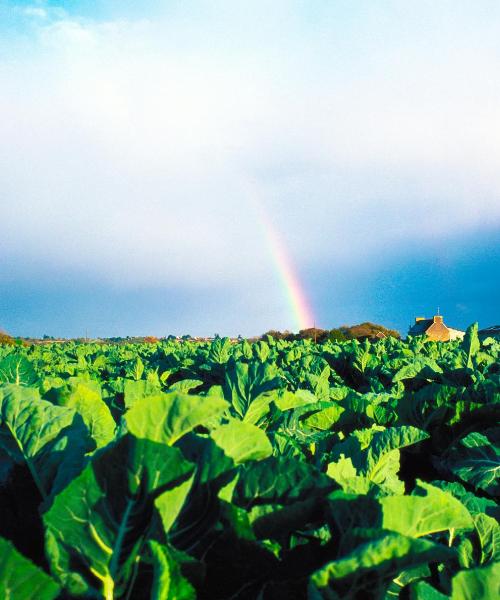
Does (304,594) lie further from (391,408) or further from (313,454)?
(391,408)

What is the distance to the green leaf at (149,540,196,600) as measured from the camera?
90 cm

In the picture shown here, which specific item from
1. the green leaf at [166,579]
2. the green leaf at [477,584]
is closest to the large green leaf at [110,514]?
the green leaf at [166,579]

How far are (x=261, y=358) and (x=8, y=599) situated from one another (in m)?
7.48

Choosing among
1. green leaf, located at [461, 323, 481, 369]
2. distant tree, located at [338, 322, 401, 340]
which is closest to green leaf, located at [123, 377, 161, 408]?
green leaf, located at [461, 323, 481, 369]

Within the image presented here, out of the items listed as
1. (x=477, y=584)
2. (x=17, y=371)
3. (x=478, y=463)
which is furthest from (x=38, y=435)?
(x=478, y=463)

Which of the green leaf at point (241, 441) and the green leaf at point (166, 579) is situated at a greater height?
the green leaf at point (241, 441)

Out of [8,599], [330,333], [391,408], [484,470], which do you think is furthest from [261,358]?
[330,333]

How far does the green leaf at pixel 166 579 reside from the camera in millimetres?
905

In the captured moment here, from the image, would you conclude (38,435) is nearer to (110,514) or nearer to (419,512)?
(110,514)

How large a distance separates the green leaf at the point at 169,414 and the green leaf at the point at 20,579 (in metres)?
0.29

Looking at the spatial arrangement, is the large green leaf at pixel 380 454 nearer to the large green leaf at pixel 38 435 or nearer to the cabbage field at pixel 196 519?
the cabbage field at pixel 196 519

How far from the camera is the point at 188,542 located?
3.56ft

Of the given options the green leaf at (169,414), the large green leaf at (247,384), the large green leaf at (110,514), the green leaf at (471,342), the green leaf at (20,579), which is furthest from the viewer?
the green leaf at (471,342)

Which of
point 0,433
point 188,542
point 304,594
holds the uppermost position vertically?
point 0,433
